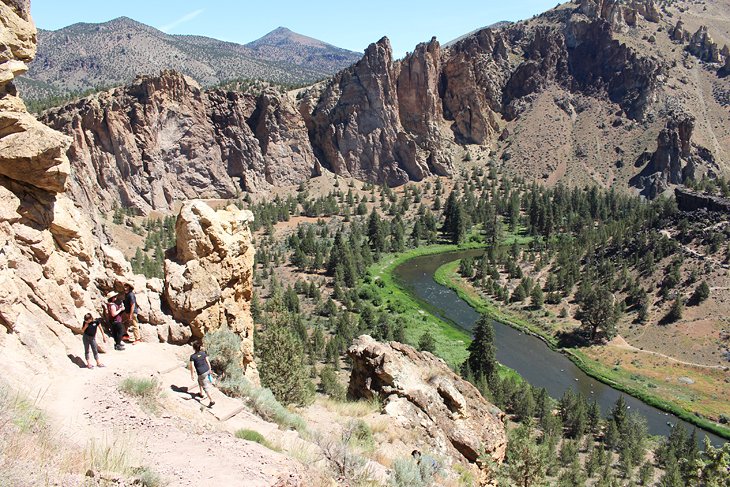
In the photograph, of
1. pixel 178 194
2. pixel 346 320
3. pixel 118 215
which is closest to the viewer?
pixel 346 320

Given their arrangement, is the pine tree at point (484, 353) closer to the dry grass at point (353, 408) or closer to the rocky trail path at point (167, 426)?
the dry grass at point (353, 408)

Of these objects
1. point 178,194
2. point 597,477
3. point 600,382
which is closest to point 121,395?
point 597,477

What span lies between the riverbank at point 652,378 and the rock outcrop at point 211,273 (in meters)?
49.5

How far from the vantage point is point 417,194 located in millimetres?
140625

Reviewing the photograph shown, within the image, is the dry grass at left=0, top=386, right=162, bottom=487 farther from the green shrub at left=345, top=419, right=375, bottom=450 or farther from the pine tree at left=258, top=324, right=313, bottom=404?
the pine tree at left=258, top=324, right=313, bottom=404

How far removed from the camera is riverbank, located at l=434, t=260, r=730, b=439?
174ft

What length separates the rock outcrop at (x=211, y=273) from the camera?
57.3 ft

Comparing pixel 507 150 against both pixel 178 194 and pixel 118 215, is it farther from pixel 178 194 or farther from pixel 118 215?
pixel 118 215

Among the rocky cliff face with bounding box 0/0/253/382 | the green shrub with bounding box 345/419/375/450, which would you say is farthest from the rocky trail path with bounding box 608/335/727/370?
the rocky cliff face with bounding box 0/0/253/382

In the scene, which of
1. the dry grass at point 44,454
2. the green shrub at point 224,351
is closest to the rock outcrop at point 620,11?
the green shrub at point 224,351

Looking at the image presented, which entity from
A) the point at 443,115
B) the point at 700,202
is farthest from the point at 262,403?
the point at 443,115

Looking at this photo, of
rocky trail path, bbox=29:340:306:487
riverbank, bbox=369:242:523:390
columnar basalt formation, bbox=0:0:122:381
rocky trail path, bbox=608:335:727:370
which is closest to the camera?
rocky trail path, bbox=29:340:306:487

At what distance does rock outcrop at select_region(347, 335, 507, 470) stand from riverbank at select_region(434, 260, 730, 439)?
39862 mm

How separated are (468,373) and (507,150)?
417 ft
